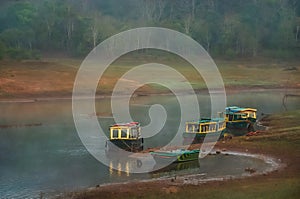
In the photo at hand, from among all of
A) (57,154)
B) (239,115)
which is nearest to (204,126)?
(239,115)

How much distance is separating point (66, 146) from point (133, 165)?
35.7ft

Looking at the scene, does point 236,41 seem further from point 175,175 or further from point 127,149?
point 175,175

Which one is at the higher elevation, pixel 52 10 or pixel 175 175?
pixel 52 10

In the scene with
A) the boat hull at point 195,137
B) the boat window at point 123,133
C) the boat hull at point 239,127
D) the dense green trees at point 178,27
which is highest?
the dense green trees at point 178,27

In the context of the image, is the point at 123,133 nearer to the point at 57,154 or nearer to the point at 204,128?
the point at 57,154

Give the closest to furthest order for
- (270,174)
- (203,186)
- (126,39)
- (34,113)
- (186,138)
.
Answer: (203,186), (270,174), (186,138), (34,113), (126,39)

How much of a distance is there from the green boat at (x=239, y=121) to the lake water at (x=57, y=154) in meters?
6.35

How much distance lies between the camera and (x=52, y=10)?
153 meters

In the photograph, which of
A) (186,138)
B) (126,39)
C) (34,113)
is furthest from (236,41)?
(186,138)

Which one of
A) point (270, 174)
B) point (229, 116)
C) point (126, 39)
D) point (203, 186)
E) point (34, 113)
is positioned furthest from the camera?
point (126, 39)

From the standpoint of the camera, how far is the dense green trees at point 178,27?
465ft

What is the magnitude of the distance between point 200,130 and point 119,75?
53.7 m

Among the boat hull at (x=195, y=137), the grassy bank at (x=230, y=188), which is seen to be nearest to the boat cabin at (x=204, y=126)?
the boat hull at (x=195, y=137)

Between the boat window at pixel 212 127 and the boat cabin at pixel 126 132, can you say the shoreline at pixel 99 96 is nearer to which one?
the boat window at pixel 212 127
